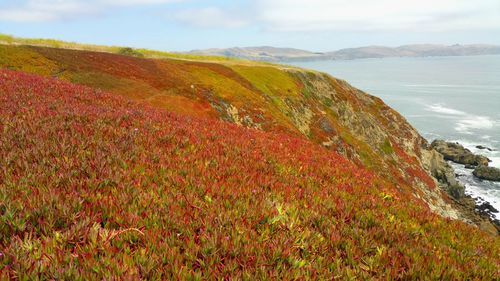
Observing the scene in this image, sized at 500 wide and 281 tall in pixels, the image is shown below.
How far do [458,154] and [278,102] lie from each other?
50.4 m

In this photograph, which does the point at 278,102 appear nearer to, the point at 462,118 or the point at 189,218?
the point at 189,218

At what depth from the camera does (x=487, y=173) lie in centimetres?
6862

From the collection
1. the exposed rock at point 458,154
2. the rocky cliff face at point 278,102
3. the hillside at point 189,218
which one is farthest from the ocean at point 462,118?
the hillside at point 189,218

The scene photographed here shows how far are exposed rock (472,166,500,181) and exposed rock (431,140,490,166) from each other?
5301mm

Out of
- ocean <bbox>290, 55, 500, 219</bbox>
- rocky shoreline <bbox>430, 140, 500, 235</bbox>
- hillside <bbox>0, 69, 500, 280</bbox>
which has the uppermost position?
hillside <bbox>0, 69, 500, 280</bbox>

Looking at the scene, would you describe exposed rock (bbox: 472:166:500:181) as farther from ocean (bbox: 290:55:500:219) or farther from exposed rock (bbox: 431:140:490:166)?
exposed rock (bbox: 431:140:490:166)

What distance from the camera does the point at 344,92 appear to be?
7312 cm

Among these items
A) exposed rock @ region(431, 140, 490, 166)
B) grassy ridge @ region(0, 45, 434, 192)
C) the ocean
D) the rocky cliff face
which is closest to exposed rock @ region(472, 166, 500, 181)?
the ocean

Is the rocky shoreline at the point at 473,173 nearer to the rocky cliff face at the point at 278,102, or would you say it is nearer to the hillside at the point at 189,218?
the rocky cliff face at the point at 278,102

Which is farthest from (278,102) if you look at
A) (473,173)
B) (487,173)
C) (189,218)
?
(189,218)

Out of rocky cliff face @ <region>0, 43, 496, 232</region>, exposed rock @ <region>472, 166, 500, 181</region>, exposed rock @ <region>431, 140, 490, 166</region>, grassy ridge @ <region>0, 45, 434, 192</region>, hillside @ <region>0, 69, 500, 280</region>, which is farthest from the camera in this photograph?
exposed rock @ <region>431, 140, 490, 166</region>

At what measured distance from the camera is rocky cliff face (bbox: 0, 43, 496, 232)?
1446 inches

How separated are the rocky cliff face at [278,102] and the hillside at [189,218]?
23.3 m

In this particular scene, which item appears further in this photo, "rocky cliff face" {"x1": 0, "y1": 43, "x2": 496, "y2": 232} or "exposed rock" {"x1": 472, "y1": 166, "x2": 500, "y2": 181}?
"exposed rock" {"x1": 472, "y1": 166, "x2": 500, "y2": 181}
